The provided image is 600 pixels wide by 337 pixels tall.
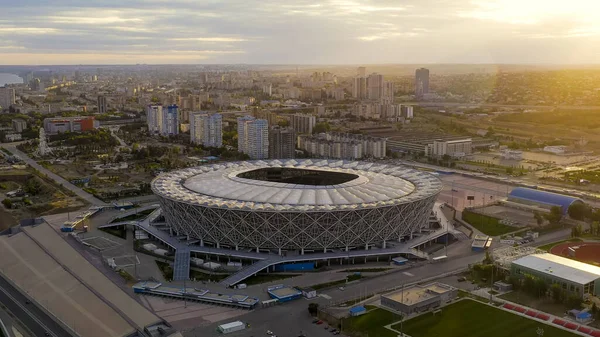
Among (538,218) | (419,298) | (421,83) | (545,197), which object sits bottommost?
(419,298)

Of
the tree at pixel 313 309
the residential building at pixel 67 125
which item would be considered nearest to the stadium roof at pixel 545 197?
the tree at pixel 313 309

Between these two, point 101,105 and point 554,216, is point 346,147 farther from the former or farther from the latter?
point 101,105

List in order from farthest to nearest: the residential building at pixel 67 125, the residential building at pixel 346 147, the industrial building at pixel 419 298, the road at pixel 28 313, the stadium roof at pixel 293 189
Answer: the residential building at pixel 67 125 < the residential building at pixel 346 147 < the stadium roof at pixel 293 189 < the industrial building at pixel 419 298 < the road at pixel 28 313

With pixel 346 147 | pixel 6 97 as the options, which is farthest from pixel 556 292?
pixel 6 97

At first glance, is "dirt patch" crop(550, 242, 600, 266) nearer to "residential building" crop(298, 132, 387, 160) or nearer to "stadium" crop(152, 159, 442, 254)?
"stadium" crop(152, 159, 442, 254)

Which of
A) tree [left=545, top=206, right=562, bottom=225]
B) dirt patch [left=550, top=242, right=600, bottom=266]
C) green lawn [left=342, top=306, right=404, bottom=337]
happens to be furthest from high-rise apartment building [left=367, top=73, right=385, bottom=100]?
green lawn [left=342, top=306, right=404, bottom=337]

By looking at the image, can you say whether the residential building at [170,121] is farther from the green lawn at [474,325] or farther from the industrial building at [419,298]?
the green lawn at [474,325]


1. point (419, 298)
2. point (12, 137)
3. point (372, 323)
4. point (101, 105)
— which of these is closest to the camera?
point (372, 323)
